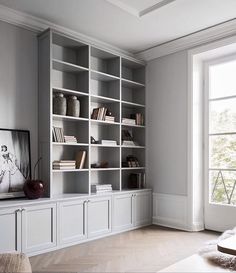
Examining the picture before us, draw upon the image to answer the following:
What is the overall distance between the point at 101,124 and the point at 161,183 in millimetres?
1335

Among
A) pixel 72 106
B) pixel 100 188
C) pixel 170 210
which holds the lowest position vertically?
pixel 170 210

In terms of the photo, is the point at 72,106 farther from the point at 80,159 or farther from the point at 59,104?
the point at 80,159

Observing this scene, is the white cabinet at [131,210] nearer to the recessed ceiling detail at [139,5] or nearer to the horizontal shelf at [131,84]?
the horizontal shelf at [131,84]

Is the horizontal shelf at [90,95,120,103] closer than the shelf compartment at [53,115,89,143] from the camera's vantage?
No

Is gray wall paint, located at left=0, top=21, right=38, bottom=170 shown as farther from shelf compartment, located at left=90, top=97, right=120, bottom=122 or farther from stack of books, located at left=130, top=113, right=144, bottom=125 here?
stack of books, located at left=130, top=113, right=144, bottom=125

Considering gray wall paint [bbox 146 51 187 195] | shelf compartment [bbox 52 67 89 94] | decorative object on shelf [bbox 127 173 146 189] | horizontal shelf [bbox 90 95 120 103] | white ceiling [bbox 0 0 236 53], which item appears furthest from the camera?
decorative object on shelf [bbox 127 173 146 189]

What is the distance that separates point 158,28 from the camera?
403 cm

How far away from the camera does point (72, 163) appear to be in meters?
3.91

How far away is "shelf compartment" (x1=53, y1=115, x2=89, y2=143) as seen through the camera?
4.10 metres

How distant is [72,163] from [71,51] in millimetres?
1628

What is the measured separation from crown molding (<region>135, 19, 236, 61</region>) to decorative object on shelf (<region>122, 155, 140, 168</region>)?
1667 mm

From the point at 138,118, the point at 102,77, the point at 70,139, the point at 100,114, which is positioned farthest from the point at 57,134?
the point at 138,118

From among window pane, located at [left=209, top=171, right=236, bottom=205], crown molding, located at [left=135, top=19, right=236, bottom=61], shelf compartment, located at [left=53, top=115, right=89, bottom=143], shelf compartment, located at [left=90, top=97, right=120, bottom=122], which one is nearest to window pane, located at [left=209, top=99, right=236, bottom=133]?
window pane, located at [left=209, top=171, right=236, bottom=205]

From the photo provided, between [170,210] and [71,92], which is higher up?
[71,92]
